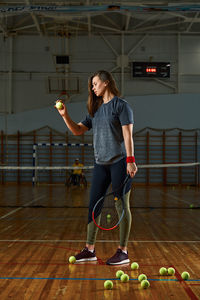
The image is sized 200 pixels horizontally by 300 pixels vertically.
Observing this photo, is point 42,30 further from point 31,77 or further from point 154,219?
point 154,219

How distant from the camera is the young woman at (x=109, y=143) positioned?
3297 mm

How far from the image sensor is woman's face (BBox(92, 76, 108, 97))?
135 inches

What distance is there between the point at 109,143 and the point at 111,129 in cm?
13

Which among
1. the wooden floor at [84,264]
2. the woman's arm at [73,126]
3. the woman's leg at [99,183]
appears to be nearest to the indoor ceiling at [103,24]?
the wooden floor at [84,264]

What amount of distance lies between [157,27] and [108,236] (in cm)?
1624

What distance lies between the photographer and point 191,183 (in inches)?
721

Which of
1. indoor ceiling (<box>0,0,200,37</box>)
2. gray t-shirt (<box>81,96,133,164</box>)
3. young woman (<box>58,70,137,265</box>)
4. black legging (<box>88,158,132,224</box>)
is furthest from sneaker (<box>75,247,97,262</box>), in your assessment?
indoor ceiling (<box>0,0,200,37</box>)

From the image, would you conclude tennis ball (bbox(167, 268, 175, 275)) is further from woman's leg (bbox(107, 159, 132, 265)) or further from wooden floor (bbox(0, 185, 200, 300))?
woman's leg (bbox(107, 159, 132, 265))

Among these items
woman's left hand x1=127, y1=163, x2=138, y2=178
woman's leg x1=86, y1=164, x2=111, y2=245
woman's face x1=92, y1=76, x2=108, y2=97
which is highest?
woman's face x1=92, y1=76, x2=108, y2=97

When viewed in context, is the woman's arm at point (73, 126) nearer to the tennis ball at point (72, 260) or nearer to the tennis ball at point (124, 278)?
the tennis ball at point (72, 260)

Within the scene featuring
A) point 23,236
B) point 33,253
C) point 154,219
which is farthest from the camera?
point 154,219

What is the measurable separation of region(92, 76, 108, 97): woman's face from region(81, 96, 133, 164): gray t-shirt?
4.6 inches

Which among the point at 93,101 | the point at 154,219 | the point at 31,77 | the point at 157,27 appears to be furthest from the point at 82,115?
the point at 93,101

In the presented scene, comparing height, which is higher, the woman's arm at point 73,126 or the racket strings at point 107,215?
the woman's arm at point 73,126
